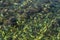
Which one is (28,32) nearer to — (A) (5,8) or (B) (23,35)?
(B) (23,35)

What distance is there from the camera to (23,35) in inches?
217

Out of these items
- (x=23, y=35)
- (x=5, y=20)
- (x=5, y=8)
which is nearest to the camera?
(x=23, y=35)

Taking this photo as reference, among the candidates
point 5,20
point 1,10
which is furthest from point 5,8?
point 5,20

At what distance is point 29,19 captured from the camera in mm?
6004

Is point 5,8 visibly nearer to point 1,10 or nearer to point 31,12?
point 1,10

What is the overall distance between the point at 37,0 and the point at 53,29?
136cm

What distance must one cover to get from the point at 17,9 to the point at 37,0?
72cm

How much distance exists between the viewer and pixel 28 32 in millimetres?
5574

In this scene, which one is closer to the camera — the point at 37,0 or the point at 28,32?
the point at 28,32

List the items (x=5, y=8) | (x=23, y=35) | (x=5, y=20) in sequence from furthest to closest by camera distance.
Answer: (x=5, y=8) → (x=5, y=20) → (x=23, y=35)

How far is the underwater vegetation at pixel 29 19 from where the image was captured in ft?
18.1

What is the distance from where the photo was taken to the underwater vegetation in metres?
5.53

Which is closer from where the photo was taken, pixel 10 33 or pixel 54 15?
pixel 10 33

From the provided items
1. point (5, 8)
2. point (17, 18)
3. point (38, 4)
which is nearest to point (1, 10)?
point (5, 8)
